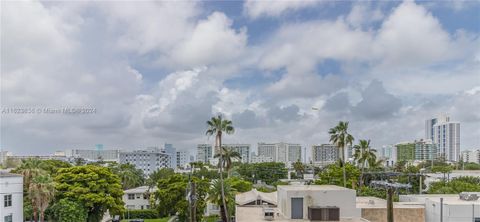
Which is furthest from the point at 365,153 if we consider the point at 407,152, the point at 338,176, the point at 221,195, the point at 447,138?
the point at 447,138

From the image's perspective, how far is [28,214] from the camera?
36812 mm

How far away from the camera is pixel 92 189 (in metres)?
37.4

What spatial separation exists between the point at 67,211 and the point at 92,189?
311 centimetres

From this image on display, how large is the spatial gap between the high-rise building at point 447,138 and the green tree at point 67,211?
157 metres

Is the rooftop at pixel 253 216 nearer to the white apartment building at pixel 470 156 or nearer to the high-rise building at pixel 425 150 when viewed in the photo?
the high-rise building at pixel 425 150

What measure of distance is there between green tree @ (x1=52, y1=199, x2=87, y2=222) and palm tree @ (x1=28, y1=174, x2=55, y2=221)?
2107mm

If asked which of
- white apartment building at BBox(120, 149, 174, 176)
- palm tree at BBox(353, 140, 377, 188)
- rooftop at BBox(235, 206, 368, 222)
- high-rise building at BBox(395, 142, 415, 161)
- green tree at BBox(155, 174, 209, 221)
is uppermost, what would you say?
palm tree at BBox(353, 140, 377, 188)

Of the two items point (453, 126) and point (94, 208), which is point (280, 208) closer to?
point (94, 208)

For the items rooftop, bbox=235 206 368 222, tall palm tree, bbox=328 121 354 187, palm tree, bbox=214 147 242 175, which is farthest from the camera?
tall palm tree, bbox=328 121 354 187

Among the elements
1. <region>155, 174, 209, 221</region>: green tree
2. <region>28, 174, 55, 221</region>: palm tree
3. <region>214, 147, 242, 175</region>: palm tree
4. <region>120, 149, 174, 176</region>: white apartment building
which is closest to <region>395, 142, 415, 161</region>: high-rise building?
<region>120, 149, 174, 176</region>: white apartment building

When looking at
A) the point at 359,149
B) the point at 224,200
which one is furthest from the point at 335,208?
the point at 359,149

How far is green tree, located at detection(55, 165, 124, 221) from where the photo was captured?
1442 inches

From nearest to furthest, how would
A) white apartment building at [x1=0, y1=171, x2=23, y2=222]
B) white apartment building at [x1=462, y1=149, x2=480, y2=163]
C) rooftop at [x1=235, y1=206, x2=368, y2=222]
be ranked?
1. rooftop at [x1=235, y1=206, x2=368, y2=222]
2. white apartment building at [x1=0, y1=171, x2=23, y2=222]
3. white apartment building at [x1=462, y1=149, x2=480, y2=163]

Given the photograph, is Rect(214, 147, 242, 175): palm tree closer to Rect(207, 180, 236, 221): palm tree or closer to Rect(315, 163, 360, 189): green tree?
Rect(207, 180, 236, 221): palm tree
